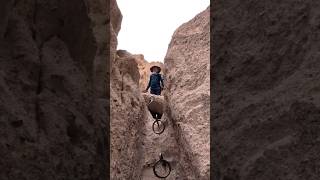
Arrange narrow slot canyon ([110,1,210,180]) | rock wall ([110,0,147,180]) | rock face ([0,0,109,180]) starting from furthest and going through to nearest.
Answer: narrow slot canyon ([110,1,210,180]) < rock wall ([110,0,147,180]) < rock face ([0,0,109,180])

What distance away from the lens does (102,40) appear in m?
1.60

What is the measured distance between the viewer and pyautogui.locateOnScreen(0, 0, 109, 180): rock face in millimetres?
1407

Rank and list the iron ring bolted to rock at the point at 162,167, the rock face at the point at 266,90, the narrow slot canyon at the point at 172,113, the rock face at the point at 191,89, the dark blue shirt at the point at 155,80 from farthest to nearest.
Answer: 1. the dark blue shirt at the point at 155,80
2. the iron ring bolted to rock at the point at 162,167
3. the rock face at the point at 191,89
4. the narrow slot canyon at the point at 172,113
5. the rock face at the point at 266,90

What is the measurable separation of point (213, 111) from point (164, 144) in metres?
4.44

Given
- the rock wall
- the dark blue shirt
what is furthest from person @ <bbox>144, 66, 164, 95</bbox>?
the rock wall

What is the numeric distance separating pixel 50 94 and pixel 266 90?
23.9 inches

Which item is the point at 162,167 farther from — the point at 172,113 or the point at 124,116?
the point at 124,116

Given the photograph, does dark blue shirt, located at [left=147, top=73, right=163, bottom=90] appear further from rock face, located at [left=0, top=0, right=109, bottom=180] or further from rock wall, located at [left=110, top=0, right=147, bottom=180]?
rock face, located at [left=0, top=0, right=109, bottom=180]

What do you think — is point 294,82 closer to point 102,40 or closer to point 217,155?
point 217,155

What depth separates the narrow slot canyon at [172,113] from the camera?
15.7ft

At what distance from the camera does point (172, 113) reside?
583 cm

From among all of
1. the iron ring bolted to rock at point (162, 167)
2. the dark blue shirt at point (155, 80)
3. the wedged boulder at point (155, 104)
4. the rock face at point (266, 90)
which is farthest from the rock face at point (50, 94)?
the dark blue shirt at point (155, 80)

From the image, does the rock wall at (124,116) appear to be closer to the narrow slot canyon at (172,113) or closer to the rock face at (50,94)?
the narrow slot canyon at (172,113)

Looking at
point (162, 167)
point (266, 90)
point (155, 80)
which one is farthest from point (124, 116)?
point (266, 90)
